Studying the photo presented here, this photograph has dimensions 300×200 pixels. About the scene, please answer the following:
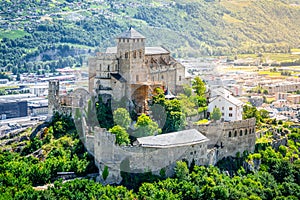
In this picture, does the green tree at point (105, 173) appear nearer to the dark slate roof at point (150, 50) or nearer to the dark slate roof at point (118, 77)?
the dark slate roof at point (118, 77)

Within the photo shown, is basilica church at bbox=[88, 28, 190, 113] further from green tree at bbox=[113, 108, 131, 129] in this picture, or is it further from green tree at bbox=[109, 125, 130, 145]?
green tree at bbox=[109, 125, 130, 145]

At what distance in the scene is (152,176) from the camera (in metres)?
37.3

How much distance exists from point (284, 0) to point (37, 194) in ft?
244

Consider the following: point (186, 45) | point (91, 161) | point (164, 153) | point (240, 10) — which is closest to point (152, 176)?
point (164, 153)

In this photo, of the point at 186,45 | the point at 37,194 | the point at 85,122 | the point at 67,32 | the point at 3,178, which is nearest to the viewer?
the point at 37,194

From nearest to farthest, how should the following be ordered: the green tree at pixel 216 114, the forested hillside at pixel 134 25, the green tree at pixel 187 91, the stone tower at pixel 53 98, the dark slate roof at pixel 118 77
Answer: the dark slate roof at pixel 118 77 → the stone tower at pixel 53 98 → the green tree at pixel 216 114 → the green tree at pixel 187 91 → the forested hillside at pixel 134 25

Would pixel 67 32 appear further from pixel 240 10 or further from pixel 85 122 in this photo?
pixel 85 122

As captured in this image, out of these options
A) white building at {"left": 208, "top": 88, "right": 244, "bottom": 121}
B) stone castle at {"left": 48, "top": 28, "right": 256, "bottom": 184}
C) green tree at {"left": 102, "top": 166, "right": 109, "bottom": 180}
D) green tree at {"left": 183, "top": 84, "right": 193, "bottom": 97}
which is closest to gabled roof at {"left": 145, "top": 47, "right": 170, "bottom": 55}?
stone castle at {"left": 48, "top": 28, "right": 256, "bottom": 184}

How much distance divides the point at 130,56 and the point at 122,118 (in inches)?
174

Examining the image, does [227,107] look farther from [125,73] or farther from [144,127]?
[144,127]

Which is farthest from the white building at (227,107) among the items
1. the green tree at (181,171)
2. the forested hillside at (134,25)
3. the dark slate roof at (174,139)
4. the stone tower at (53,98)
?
the forested hillside at (134,25)

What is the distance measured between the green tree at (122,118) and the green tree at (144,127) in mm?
572

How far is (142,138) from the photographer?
37969 millimetres

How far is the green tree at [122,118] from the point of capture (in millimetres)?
40344
